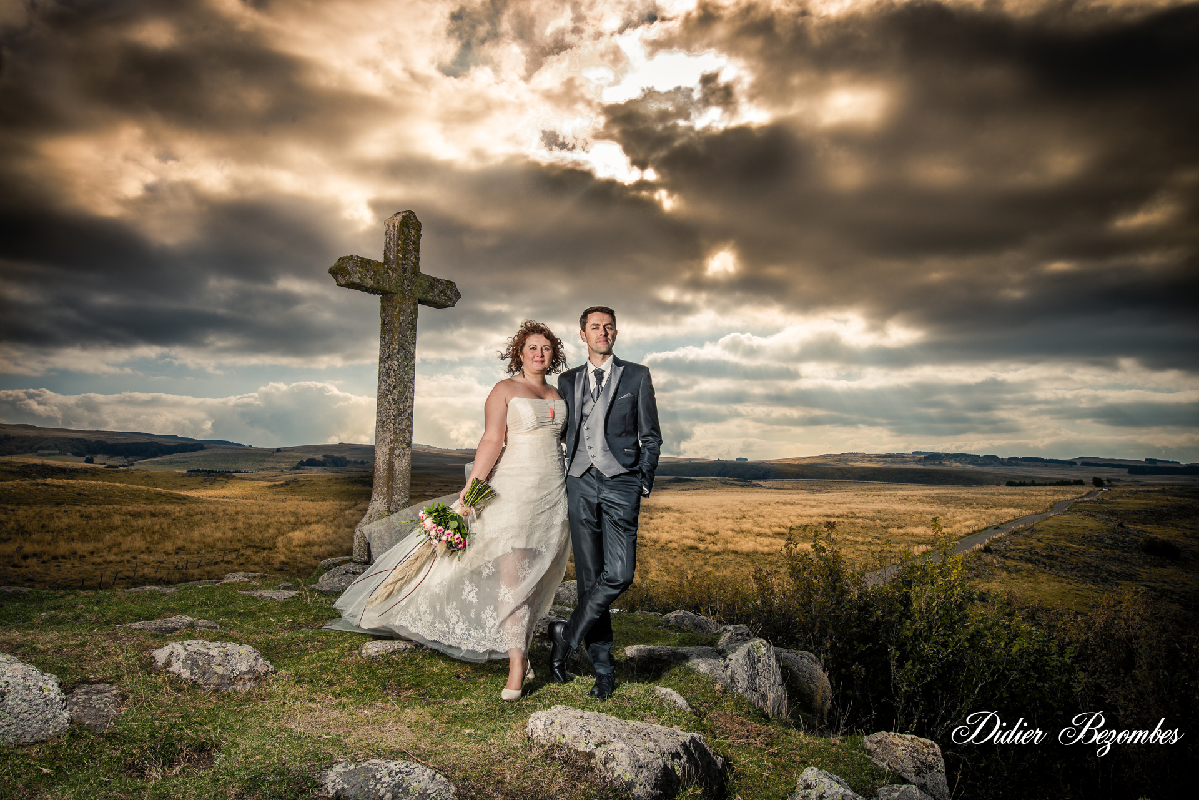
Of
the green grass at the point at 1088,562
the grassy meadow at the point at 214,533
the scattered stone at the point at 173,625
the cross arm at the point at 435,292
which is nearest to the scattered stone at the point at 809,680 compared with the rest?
the scattered stone at the point at 173,625

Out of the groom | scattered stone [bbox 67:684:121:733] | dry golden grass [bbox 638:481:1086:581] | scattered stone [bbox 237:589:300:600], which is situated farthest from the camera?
dry golden grass [bbox 638:481:1086:581]

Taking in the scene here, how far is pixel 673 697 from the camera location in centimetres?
456

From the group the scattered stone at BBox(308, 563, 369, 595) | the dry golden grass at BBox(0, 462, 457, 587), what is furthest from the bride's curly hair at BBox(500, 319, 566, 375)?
the dry golden grass at BBox(0, 462, 457, 587)

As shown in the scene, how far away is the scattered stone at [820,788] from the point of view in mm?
3469

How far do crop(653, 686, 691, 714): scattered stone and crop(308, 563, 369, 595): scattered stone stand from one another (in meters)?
5.79

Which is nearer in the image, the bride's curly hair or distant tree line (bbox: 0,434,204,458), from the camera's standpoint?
the bride's curly hair

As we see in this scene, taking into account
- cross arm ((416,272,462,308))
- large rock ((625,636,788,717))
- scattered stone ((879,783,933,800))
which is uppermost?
cross arm ((416,272,462,308))

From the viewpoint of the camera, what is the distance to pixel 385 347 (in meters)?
9.17

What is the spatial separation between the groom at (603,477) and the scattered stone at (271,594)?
16.8 ft

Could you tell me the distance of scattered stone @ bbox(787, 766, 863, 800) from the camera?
137 inches

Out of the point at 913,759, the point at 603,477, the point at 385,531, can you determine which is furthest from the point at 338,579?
the point at 913,759

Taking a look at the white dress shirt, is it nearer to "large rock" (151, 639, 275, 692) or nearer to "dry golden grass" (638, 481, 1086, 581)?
"large rock" (151, 639, 275, 692)

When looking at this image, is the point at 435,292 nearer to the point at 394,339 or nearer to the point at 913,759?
the point at 394,339

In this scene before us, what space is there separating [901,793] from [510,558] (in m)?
3.39
